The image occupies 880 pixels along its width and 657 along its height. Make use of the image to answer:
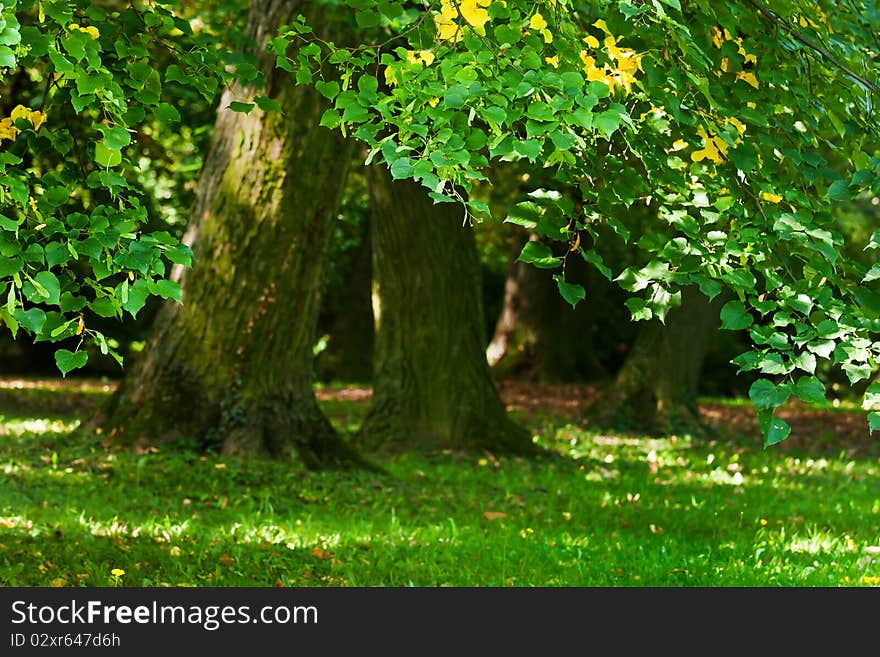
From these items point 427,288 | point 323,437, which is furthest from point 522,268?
point 323,437

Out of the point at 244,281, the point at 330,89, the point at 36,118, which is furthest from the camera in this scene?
the point at 244,281

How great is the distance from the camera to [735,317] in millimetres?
3494

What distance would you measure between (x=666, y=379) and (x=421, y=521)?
7273 millimetres

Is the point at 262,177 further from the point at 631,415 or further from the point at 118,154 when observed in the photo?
the point at 631,415

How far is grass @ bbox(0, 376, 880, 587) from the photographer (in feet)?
19.1

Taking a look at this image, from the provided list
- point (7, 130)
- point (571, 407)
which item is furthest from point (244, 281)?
point (571, 407)

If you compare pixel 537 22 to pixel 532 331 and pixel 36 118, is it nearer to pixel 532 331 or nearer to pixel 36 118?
pixel 36 118

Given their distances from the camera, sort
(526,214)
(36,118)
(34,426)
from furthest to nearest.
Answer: (34,426) → (526,214) → (36,118)

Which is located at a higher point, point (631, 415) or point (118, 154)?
point (118, 154)

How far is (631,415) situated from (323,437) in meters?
A: 5.90

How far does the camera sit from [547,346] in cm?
2027

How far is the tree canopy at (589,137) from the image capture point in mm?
3133

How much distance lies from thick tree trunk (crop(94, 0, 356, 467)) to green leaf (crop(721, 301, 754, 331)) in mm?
5539

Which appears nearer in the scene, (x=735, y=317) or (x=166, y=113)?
(x=735, y=317)
